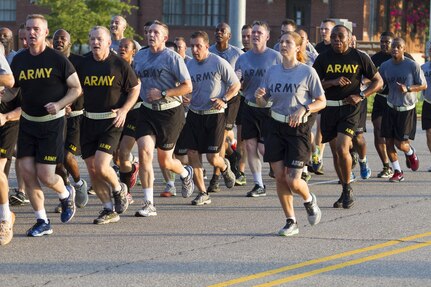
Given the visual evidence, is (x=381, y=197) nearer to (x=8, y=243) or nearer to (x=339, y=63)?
(x=339, y=63)

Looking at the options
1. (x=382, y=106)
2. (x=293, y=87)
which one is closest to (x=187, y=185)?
(x=293, y=87)

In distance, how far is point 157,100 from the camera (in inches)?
515

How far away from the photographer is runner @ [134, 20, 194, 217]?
1293 cm

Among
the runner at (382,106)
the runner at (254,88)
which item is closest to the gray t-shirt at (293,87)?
the runner at (254,88)

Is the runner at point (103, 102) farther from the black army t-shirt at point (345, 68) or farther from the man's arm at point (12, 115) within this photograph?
the black army t-shirt at point (345, 68)

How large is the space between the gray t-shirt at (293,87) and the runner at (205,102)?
2.27 m

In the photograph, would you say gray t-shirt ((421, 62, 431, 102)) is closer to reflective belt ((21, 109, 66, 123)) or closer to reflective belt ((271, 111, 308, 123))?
reflective belt ((271, 111, 308, 123))

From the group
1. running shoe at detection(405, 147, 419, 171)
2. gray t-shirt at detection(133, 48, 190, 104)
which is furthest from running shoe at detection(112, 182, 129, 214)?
running shoe at detection(405, 147, 419, 171)

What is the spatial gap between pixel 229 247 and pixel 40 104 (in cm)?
230

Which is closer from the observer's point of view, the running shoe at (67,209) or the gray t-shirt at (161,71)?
the running shoe at (67,209)

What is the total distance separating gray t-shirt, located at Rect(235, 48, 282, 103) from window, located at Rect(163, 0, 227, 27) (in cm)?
3293

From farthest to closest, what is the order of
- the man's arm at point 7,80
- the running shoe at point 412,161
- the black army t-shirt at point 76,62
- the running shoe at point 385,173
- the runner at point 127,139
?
the running shoe at point 412,161 < the running shoe at point 385,173 < the runner at point 127,139 < the black army t-shirt at point 76,62 < the man's arm at point 7,80

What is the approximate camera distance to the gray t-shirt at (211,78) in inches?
559

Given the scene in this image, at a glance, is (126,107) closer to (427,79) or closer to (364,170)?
(364,170)
